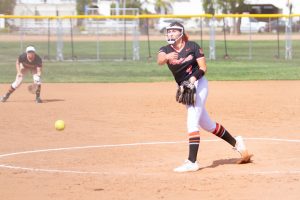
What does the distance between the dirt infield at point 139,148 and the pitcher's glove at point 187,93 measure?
1.00 meters

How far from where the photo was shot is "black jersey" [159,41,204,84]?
10.1 metres

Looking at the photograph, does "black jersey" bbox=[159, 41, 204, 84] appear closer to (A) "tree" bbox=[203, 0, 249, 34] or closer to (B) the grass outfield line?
(B) the grass outfield line

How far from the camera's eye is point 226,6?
72250 millimetres

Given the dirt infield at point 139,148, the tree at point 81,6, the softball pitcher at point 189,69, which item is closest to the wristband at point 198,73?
the softball pitcher at point 189,69

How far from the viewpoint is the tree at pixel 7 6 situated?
240 ft

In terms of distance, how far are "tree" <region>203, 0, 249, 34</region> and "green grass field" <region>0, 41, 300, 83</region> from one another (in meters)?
27.3

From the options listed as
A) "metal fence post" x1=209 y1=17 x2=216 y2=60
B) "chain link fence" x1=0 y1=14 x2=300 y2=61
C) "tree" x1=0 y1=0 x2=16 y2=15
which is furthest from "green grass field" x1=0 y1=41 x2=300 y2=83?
"tree" x1=0 y1=0 x2=16 y2=15

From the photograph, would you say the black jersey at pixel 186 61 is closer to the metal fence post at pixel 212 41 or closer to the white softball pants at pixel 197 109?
the white softball pants at pixel 197 109

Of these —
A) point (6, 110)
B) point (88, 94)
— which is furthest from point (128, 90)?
point (6, 110)

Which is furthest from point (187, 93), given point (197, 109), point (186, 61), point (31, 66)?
point (31, 66)

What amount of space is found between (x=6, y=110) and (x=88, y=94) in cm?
449

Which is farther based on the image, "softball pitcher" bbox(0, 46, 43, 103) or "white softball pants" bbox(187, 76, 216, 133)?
"softball pitcher" bbox(0, 46, 43, 103)

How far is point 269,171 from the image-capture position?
33.0 feet

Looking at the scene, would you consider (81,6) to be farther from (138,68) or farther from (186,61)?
(186,61)
